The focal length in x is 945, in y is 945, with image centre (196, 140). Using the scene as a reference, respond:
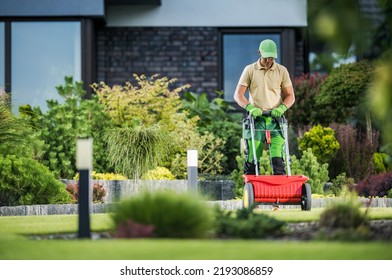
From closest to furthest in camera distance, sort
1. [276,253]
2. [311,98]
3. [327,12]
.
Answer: [327,12], [276,253], [311,98]

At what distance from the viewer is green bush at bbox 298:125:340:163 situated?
15078mm

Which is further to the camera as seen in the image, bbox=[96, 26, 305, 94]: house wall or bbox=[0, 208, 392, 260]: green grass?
bbox=[96, 26, 305, 94]: house wall

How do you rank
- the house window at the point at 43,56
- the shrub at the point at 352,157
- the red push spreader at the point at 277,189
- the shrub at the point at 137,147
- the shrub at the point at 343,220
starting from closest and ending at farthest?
1. the shrub at the point at 343,220
2. the red push spreader at the point at 277,189
3. the shrub at the point at 137,147
4. the shrub at the point at 352,157
5. the house window at the point at 43,56

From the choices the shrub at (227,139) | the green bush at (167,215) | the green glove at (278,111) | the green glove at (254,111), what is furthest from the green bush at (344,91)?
the green bush at (167,215)

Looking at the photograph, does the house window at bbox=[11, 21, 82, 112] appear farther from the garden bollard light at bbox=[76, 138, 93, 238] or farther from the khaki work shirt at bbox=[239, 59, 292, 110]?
the garden bollard light at bbox=[76, 138, 93, 238]

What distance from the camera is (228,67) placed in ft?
63.4

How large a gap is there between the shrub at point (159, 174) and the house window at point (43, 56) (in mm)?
4666

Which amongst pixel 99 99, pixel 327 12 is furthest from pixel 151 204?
pixel 99 99

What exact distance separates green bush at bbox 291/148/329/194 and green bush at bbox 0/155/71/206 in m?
3.48

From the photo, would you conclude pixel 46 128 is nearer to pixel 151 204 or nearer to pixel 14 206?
pixel 14 206

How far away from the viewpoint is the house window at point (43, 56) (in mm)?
18141

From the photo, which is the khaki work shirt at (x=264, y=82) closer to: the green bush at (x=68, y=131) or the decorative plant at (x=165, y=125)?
the decorative plant at (x=165, y=125)

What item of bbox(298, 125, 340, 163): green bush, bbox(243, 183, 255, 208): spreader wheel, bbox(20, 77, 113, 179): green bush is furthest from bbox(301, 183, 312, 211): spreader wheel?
bbox(298, 125, 340, 163): green bush

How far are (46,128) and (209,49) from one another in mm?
5729
